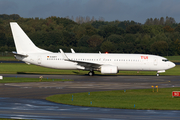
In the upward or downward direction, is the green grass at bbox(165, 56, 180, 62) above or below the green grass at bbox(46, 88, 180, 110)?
above

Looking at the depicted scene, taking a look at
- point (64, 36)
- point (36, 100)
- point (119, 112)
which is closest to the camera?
point (119, 112)

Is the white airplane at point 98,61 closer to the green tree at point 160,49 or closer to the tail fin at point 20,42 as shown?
the tail fin at point 20,42

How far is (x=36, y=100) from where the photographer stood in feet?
79.0

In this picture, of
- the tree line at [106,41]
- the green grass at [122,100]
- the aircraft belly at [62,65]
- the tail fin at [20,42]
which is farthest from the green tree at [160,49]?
the green grass at [122,100]

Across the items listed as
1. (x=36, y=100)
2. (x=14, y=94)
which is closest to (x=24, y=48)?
(x=14, y=94)

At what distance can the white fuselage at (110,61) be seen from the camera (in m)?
49.2

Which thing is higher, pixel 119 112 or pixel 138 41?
pixel 138 41

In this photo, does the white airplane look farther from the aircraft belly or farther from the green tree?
the green tree

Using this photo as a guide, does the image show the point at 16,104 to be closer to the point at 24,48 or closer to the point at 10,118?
the point at 10,118

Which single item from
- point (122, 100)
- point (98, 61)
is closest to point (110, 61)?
point (98, 61)

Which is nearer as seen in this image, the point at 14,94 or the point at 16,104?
the point at 16,104

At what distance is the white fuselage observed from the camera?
49.2 meters

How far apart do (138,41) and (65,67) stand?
82.6 metres

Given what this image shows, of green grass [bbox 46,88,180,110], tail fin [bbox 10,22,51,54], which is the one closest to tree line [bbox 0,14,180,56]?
tail fin [bbox 10,22,51,54]
